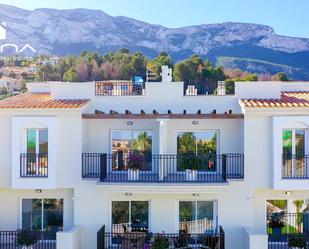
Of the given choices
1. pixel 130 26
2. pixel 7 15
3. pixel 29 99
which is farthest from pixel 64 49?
pixel 29 99

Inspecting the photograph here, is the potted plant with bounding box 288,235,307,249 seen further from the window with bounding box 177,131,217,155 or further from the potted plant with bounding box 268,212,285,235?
the window with bounding box 177,131,217,155

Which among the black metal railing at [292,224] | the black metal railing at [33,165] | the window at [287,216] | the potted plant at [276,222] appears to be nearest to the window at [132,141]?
the black metal railing at [33,165]

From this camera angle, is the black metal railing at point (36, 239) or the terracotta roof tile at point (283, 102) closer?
the terracotta roof tile at point (283, 102)

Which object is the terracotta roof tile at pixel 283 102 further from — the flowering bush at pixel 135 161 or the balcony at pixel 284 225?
the flowering bush at pixel 135 161

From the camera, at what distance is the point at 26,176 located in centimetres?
2062

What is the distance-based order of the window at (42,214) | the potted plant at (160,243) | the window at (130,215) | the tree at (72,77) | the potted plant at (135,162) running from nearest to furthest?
the potted plant at (160,243)
the potted plant at (135,162)
the window at (130,215)
the window at (42,214)
the tree at (72,77)

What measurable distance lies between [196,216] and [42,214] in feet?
23.5

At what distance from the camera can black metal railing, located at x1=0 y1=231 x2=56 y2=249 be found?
67.6 feet

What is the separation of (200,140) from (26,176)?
8.08m

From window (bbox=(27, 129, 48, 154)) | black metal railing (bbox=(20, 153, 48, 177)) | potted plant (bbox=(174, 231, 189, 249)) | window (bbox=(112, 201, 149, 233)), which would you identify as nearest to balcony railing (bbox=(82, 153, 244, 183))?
window (bbox=(112, 201, 149, 233))

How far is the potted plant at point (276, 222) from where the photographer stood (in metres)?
21.5

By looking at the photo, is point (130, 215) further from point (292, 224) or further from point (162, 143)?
point (292, 224)

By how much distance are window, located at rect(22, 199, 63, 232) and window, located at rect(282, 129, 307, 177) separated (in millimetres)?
10349

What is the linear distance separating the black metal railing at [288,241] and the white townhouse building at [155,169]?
5 cm
